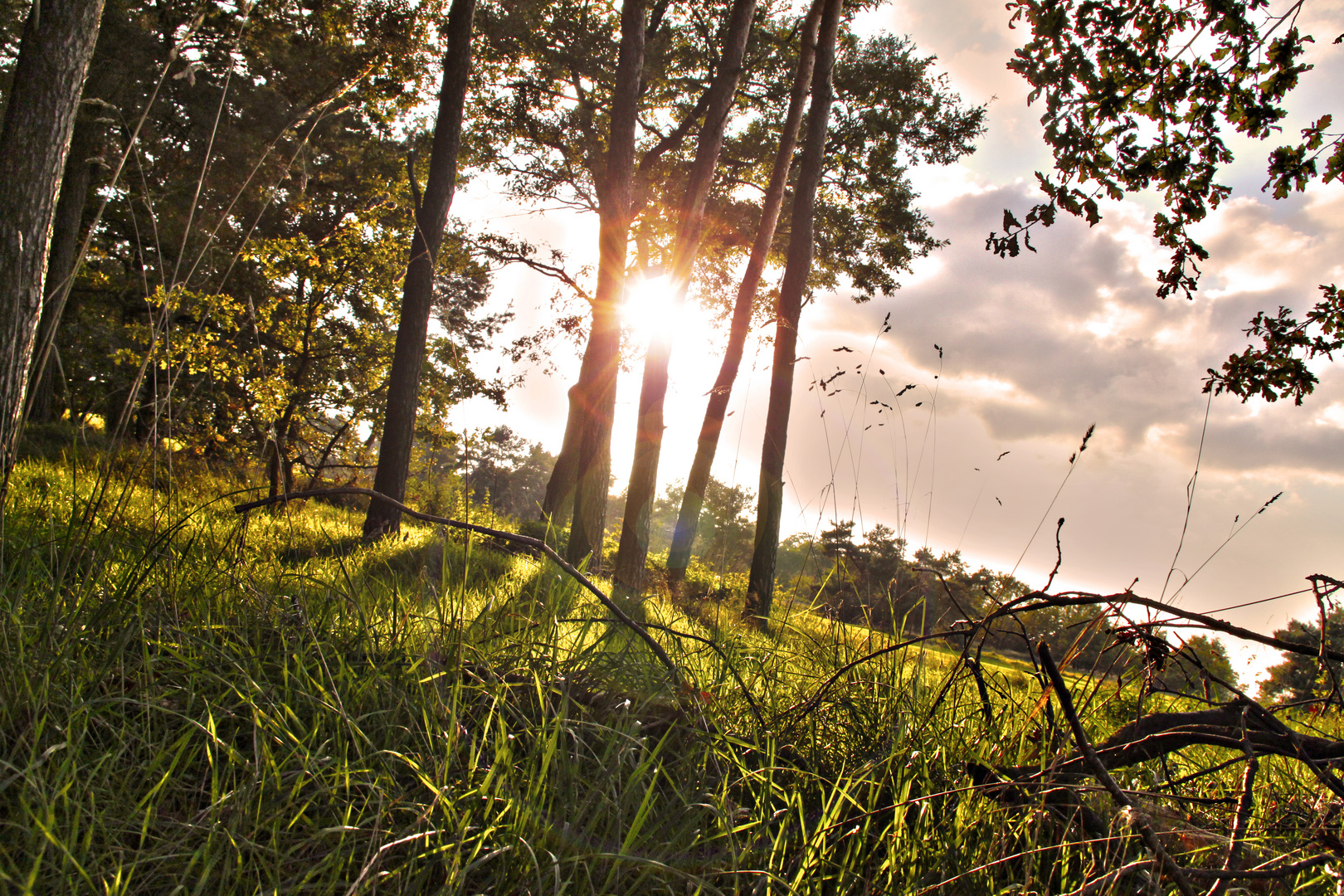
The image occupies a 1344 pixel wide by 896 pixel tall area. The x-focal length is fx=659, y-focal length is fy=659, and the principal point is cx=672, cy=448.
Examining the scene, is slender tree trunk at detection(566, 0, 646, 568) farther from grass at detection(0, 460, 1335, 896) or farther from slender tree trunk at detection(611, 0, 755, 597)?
grass at detection(0, 460, 1335, 896)

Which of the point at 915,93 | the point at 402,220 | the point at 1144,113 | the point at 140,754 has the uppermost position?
the point at 915,93

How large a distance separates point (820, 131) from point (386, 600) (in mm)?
9886

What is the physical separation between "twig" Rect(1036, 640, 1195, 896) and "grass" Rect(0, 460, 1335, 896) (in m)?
0.16

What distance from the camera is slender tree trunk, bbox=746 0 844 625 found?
31.4 ft

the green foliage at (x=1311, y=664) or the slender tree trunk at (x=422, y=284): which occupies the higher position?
the slender tree trunk at (x=422, y=284)

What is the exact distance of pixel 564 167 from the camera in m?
15.2

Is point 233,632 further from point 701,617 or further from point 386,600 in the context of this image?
point 701,617

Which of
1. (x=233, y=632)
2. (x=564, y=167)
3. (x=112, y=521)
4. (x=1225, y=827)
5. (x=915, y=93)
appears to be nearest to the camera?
(x=1225, y=827)

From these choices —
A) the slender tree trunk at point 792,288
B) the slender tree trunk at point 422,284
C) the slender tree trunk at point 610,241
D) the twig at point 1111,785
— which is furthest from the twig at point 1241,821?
the slender tree trunk at point 792,288

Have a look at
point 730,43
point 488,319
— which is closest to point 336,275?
point 730,43

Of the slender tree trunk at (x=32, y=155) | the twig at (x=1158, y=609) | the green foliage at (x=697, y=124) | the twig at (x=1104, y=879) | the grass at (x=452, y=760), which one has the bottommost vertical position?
the grass at (x=452, y=760)

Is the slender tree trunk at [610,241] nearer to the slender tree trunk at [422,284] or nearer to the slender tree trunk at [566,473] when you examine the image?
the slender tree trunk at [422,284]

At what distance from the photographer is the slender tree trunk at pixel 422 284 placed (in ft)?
22.3

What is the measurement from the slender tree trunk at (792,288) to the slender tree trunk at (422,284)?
475cm
